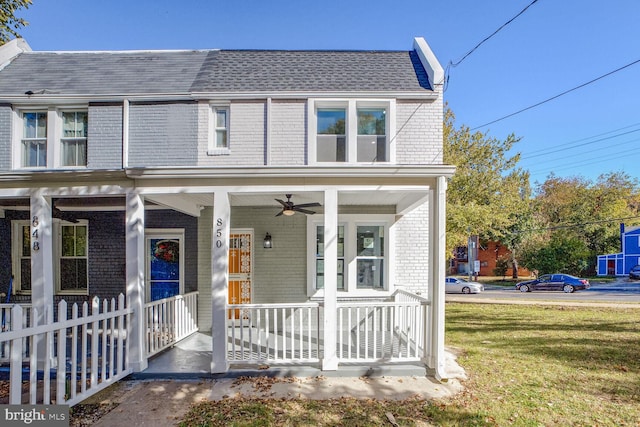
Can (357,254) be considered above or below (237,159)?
below

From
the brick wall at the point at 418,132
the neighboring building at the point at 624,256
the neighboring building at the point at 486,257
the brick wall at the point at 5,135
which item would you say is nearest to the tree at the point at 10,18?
the brick wall at the point at 5,135

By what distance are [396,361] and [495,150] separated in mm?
14499

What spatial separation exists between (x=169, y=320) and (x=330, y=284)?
3.55 meters

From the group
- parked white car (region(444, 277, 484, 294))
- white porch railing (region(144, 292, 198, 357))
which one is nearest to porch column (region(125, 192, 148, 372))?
white porch railing (region(144, 292, 198, 357))

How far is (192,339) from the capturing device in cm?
720

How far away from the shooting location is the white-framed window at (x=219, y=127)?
7703 millimetres

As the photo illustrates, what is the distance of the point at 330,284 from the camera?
5551 millimetres

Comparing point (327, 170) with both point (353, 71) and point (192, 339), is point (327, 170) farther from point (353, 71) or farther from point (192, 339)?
point (192, 339)

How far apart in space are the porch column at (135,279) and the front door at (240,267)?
2650mm

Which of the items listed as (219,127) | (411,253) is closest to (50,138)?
(219,127)

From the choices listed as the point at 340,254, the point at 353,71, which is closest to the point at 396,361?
the point at 340,254

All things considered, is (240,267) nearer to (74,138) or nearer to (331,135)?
(331,135)

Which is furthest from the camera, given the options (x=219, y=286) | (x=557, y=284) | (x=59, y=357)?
(x=557, y=284)

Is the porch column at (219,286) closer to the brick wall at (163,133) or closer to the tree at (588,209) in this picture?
the brick wall at (163,133)
